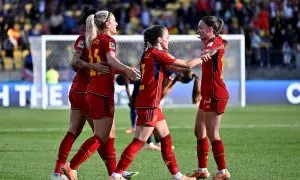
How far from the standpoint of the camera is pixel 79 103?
457 inches

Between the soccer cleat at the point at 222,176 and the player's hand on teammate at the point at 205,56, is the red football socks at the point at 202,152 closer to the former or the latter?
the soccer cleat at the point at 222,176

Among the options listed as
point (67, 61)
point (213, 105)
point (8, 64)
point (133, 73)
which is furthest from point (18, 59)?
point (133, 73)

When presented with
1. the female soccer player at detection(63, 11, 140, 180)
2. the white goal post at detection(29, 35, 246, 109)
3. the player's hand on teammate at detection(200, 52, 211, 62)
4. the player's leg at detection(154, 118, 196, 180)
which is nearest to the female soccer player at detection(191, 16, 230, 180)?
the player's hand on teammate at detection(200, 52, 211, 62)

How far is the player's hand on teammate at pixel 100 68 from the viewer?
11.0 m

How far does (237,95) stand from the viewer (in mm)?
28188

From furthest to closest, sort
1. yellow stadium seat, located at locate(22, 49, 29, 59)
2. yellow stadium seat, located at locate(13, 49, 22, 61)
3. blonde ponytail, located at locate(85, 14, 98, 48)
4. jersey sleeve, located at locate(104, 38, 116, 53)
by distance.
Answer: yellow stadium seat, located at locate(13, 49, 22, 61), yellow stadium seat, located at locate(22, 49, 29, 59), blonde ponytail, located at locate(85, 14, 98, 48), jersey sleeve, located at locate(104, 38, 116, 53)

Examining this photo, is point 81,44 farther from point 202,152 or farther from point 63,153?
point 202,152

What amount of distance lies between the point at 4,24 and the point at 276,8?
977 centimetres

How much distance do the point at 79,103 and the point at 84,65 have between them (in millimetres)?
617

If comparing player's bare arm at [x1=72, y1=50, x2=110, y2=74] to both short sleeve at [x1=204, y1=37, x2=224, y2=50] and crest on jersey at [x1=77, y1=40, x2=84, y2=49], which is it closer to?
crest on jersey at [x1=77, y1=40, x2=84, y2=49]

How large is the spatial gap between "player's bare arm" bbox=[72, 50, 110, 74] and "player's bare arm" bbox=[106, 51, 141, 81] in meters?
0.17

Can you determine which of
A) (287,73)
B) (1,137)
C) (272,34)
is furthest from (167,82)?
(272,34)

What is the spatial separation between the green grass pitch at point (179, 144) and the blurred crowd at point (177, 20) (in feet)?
11.9

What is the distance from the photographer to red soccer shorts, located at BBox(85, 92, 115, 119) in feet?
36.1
